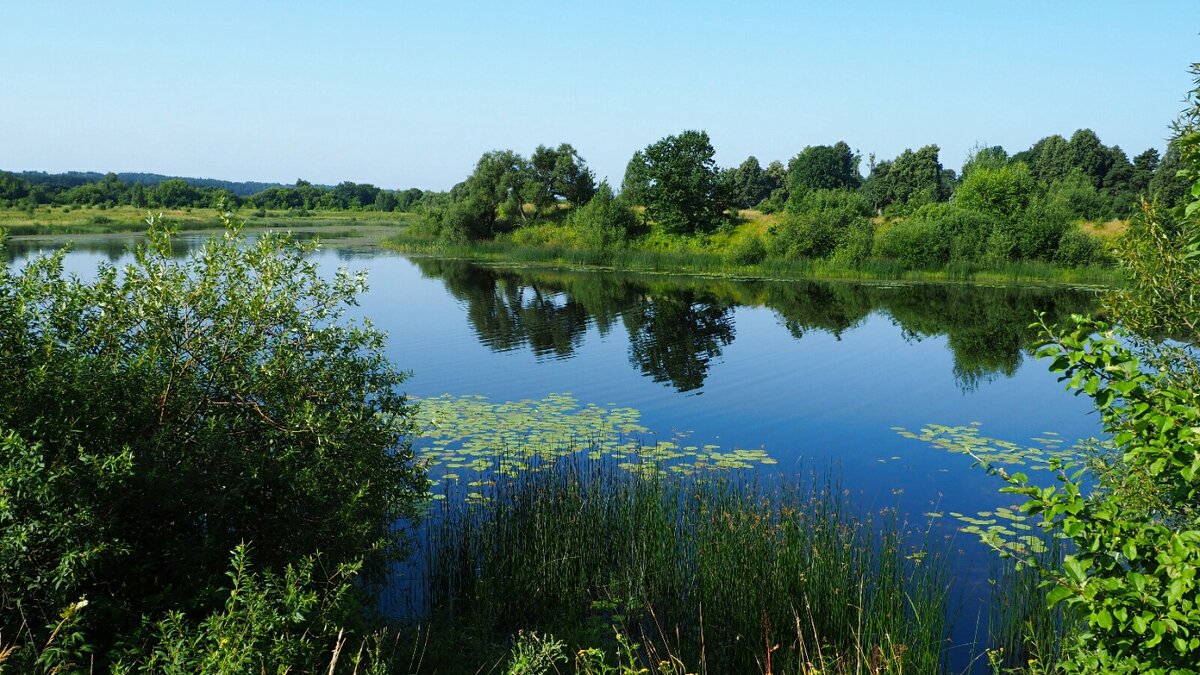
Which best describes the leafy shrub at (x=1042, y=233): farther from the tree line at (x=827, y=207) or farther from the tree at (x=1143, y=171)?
the tree at (x=1143, y=171)

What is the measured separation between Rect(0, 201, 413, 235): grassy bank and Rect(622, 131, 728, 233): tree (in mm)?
32281

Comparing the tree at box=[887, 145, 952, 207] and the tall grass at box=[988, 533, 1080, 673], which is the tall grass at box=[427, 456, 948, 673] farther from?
the tree at box=[887, 145, 952, 207]

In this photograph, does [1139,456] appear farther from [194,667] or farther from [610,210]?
[610,210]

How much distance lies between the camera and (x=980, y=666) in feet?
24.5

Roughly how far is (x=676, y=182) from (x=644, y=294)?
74.6 feet

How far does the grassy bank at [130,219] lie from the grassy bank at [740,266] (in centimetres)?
2130

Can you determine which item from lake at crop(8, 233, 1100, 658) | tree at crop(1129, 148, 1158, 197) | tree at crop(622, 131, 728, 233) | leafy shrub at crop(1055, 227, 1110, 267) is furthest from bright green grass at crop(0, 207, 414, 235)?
tree at crop(1129, 148, 1158, 197)

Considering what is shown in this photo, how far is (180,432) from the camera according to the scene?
5852 millimetres

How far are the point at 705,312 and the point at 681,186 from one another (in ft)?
93.0

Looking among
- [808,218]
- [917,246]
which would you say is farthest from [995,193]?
[808,218]

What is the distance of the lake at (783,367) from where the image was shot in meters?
13.8

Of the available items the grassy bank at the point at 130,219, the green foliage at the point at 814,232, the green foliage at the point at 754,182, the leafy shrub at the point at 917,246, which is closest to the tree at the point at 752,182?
the green foliage at the point at 754,182

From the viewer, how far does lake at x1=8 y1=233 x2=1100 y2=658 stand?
13.8 metres

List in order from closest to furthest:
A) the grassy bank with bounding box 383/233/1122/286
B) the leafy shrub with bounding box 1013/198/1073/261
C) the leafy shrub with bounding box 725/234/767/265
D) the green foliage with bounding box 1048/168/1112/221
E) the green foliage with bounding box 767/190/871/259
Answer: the grassy bank with bounding box 383/233/1122/286 < the leafy shrub with bounding box 1013/198/1073/261 < the green foliage with bounding box 767/190/871/259 < the leafy shrub with bounding box 725/234/767/265 < the green foliage with bounding box 1048/168/1112/221
